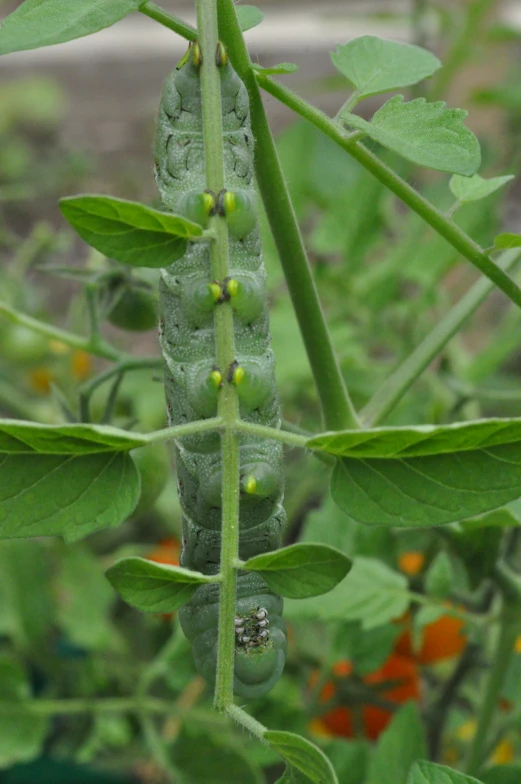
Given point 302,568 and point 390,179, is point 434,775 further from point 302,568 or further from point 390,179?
point 390,179

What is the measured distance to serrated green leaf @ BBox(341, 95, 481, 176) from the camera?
1.32 feet

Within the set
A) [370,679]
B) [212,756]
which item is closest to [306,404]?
[370,679]

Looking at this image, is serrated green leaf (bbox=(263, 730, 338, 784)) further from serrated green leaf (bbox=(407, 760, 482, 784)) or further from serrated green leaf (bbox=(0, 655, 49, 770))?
serrated green leaf (bbox=(0, 655, 49, 770))

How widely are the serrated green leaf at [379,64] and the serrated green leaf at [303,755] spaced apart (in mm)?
306

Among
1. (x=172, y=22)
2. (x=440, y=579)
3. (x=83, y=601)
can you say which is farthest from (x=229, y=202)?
(x=83, y=601)

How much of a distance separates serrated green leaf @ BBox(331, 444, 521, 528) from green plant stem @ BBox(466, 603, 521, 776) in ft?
1.02

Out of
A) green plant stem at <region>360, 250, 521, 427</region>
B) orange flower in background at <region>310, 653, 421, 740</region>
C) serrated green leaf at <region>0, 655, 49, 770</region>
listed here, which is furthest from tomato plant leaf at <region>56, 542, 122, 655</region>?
green plant stem at <region>360, 250, 521, 427</region>

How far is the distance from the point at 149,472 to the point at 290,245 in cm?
18

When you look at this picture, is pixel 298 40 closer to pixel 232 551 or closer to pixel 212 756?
pixel 212 756

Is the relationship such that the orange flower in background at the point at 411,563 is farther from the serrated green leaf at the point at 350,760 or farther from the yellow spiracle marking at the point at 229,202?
the yellow spiracle marking at the point at 229,202

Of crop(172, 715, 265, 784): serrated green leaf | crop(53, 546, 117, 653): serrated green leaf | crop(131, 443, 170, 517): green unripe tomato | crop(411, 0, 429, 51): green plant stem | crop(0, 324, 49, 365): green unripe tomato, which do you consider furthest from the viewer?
crop(411, 0, 429, 51): green plant stem

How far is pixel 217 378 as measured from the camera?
1.33 feet

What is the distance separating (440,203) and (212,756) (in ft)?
2.12

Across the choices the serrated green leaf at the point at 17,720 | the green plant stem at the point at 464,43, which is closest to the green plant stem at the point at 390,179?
the serrated green leaf at the point at 17,720
